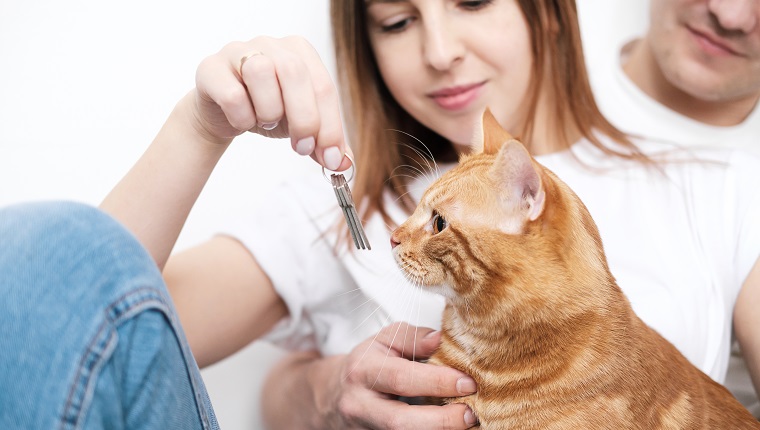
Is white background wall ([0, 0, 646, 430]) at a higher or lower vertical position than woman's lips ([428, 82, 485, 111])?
higher

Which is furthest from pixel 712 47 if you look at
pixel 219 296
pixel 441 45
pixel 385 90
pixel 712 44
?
pixel 219 296

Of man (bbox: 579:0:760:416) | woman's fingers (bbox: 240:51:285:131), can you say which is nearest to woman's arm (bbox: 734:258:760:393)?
man (bbox: 579:0:760:416)

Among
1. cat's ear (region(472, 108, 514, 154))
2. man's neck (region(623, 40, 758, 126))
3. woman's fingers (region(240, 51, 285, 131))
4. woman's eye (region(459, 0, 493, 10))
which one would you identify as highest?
woman's fingers (region(240, 51, 285, 131))

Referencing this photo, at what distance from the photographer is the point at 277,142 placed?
165 centimetres

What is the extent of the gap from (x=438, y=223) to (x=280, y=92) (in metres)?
0.29

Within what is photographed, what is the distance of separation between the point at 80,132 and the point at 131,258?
0.89 m

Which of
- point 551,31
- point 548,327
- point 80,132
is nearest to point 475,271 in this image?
point 548,327

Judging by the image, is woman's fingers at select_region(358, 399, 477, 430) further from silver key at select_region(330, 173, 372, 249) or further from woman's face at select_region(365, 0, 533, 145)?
woman's face at select_region(365, 0, 533, 145)

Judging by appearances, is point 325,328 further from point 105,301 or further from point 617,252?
point 105,301

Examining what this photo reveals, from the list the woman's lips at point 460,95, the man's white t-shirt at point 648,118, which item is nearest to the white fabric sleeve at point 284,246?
the woman's lips at point 460,95

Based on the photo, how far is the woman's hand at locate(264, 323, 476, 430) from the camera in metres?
0.96

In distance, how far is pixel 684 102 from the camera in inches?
62.2

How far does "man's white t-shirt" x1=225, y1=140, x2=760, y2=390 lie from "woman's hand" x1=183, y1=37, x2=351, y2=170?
1.09 feet

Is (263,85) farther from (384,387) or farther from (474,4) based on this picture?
(474,4)
